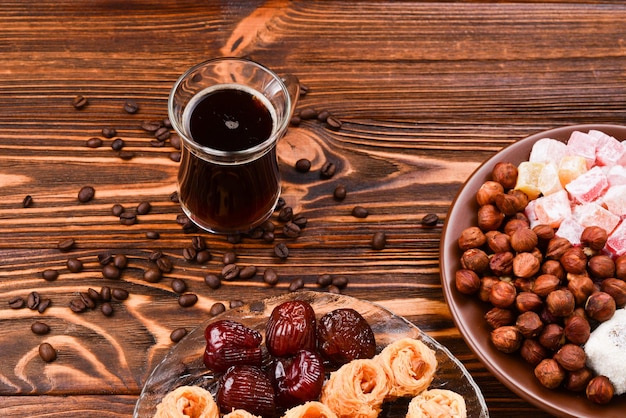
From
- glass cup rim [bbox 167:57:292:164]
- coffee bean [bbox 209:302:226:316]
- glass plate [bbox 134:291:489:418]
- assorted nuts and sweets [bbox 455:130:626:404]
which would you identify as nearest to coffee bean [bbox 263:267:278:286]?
coffee bean [bbox 209:302:226:316]

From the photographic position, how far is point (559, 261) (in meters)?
1.79

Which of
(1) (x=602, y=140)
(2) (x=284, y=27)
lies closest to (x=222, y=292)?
(2) (x=284, y=27)

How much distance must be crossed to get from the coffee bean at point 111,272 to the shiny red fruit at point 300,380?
1.82ft

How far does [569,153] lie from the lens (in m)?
1.93

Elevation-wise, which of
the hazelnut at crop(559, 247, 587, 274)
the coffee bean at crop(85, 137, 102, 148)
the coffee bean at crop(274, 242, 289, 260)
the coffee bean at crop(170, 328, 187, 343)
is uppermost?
the hazelnut at crop(559, 247, 587, 274)

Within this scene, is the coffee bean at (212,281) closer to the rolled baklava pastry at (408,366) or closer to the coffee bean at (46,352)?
the coffee bean at (46,352)

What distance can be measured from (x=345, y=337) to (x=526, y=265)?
446mm

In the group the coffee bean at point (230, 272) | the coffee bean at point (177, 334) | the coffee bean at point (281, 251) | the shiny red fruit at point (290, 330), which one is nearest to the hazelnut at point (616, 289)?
the shiny red fruit at point (290, 330)

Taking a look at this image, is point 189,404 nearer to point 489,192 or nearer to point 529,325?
point 529,325

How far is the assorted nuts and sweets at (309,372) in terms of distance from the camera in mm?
1544

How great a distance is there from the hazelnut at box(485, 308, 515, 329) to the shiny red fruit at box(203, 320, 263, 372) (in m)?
0.51

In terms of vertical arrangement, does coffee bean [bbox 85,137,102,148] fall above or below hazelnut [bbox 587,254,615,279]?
below

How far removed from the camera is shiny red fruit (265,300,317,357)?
162 centimetres

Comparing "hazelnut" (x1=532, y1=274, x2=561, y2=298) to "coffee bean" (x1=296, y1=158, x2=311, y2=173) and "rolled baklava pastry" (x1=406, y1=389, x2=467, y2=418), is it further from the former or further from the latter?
"coffee bean" (x1=296, y1=158, x2=311, y2=173)
